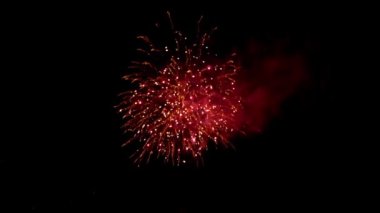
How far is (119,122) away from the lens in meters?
7.46

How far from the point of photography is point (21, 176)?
23.5 ft

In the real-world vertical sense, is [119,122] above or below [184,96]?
above

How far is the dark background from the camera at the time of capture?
6.47m

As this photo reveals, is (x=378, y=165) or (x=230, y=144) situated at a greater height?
(x=230, y=144)

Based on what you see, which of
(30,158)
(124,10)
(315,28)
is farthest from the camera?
(30,158)

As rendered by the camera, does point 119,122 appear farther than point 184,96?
Yes

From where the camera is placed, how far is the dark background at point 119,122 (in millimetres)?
6473

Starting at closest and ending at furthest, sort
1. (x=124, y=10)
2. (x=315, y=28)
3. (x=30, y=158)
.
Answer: (x=315, y=28), (x=124, y=10), (x=30, y=158)

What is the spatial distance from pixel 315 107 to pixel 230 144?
52.0 inches

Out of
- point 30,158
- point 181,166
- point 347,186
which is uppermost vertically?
point 30,158

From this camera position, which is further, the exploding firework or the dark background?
the dark background

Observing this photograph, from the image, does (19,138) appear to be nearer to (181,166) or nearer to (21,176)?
(21,176)

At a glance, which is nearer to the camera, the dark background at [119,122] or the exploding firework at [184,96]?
the exploding firework at [184,96]

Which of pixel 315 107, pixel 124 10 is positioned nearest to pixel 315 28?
pixel 315 107
